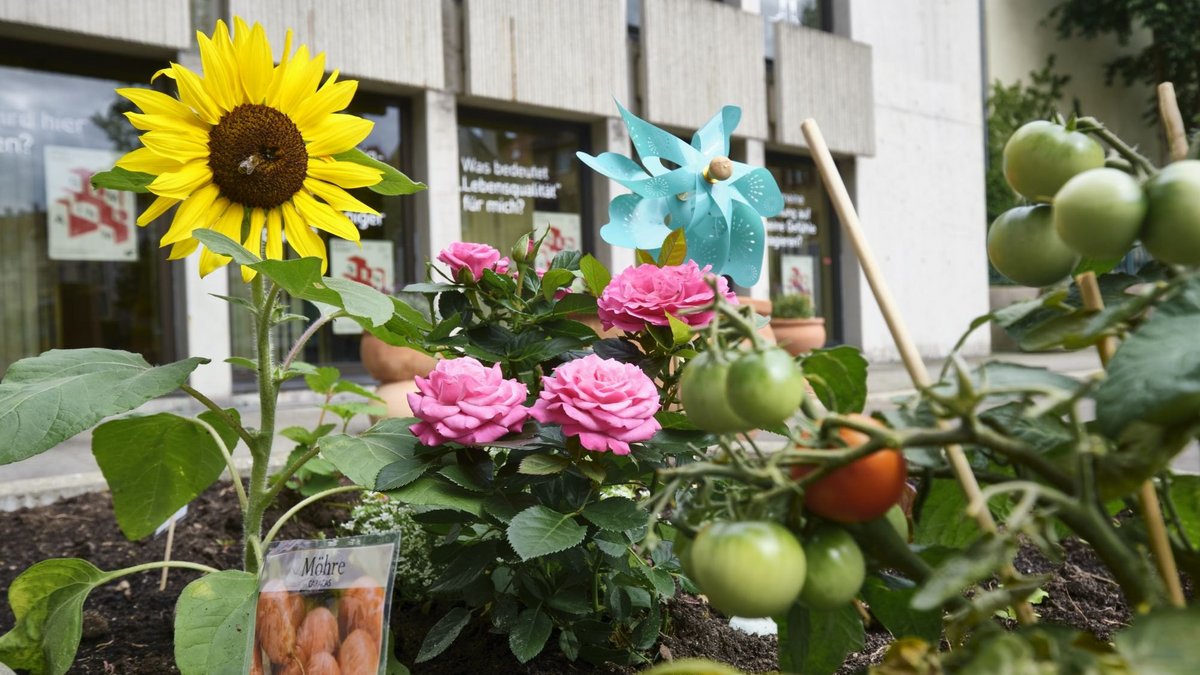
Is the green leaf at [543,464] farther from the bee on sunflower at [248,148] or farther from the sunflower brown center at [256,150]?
the sunflower brown center at [256,150]

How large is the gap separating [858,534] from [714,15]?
779cm

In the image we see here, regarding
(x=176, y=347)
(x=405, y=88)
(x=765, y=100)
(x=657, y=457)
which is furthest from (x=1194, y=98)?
(x=657, y=457)

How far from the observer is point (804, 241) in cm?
910

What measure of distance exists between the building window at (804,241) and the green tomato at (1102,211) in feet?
27.3

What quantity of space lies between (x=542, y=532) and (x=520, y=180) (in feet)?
20.8

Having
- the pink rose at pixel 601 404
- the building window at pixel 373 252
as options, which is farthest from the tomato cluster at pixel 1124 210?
the building window at pixel 373 252

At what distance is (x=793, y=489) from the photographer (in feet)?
1.36

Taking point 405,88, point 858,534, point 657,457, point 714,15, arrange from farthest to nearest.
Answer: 1. point 714,15
2. point 405,88
3. point 657,457
4. point 858,534

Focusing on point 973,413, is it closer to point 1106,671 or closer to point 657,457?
point 1106,671

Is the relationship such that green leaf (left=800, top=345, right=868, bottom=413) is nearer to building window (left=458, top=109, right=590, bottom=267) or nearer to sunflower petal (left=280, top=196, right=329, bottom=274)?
sunflower petal (left=280, top=196, right=329, bottom=274)

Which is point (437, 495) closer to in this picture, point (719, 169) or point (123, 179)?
point (123, 179)

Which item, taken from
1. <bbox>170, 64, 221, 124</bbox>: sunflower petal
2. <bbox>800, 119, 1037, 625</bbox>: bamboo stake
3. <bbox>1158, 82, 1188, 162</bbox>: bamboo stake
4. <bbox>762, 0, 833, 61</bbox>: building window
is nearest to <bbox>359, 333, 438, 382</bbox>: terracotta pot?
<bbox>170, 64, 221, 124</bbox>: sunflower petal

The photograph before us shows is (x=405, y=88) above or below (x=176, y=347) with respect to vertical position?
above

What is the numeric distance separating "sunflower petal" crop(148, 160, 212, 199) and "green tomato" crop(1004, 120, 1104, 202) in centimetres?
95
